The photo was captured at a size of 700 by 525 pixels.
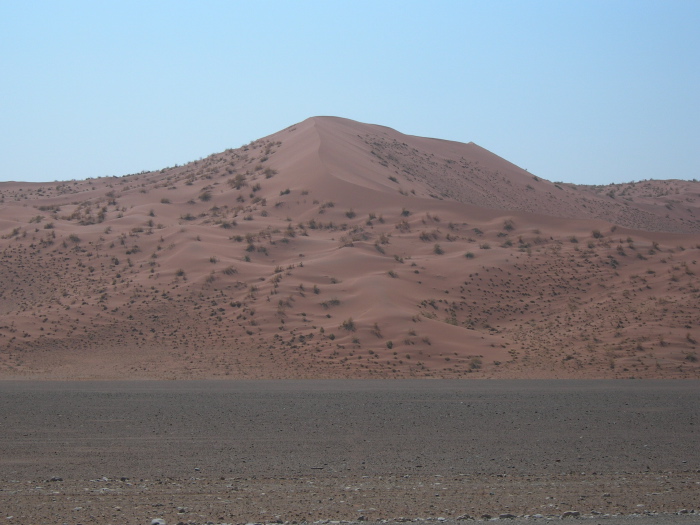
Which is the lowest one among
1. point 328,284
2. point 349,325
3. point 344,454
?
point 344,454

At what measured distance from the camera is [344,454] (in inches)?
534

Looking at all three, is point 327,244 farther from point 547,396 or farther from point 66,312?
point 547,396

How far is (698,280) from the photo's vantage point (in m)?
36.5

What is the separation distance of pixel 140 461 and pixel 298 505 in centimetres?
395

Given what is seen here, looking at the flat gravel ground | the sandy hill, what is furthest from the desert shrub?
the flat gravel ground

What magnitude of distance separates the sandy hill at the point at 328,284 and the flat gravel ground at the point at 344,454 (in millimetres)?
7762

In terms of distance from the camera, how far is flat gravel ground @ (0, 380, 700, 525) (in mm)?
10141

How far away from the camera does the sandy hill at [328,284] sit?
2948cm

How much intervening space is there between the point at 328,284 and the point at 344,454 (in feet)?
79.9

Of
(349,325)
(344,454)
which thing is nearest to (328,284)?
(349,325)

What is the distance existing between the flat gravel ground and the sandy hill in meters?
7.76

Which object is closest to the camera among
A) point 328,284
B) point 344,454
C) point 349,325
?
point 344,454

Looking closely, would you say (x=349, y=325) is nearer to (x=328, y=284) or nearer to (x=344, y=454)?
(x=328, y=284)

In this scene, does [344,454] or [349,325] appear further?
[349,325]
